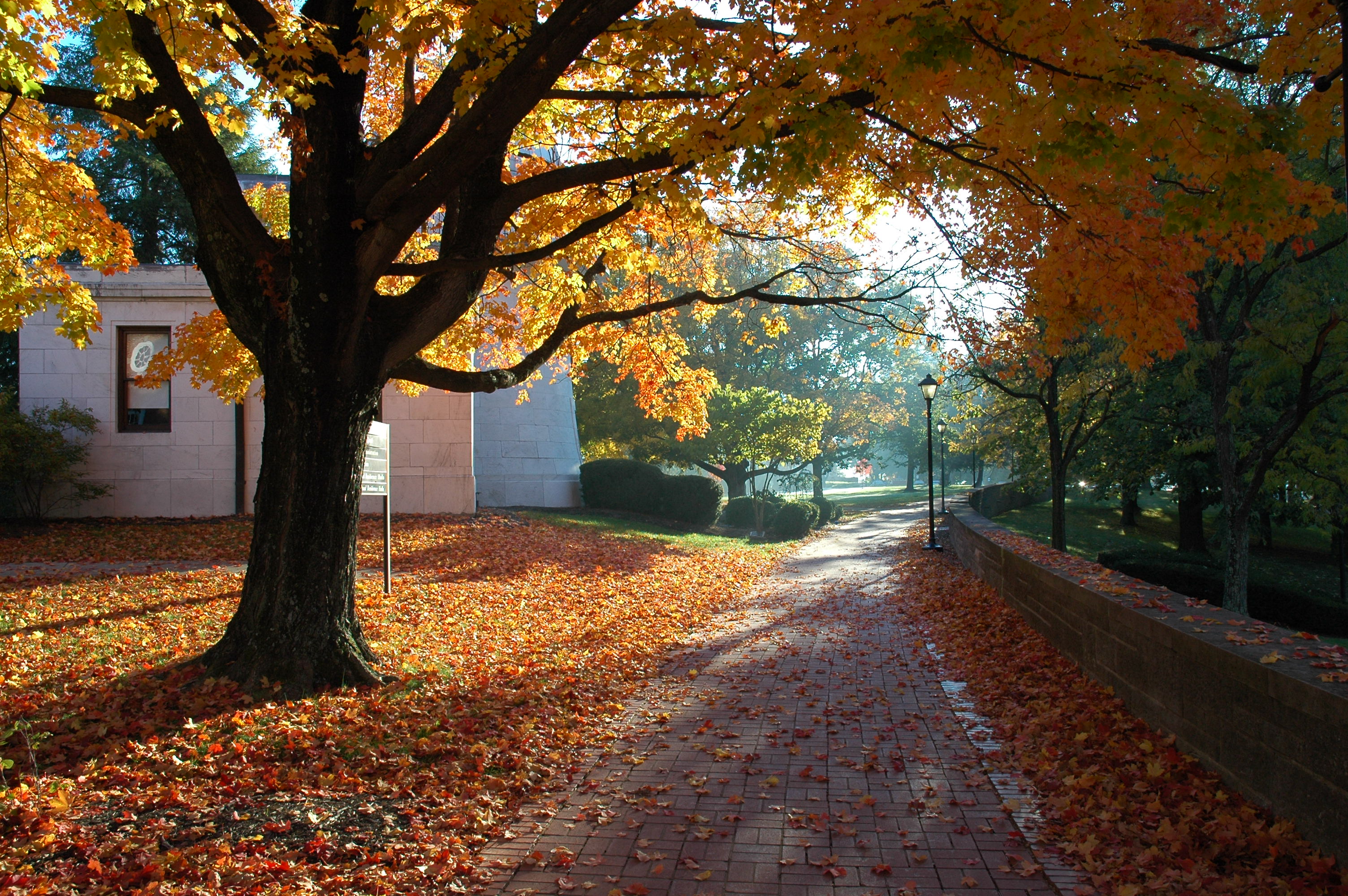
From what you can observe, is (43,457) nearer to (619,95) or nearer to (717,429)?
(619,95)

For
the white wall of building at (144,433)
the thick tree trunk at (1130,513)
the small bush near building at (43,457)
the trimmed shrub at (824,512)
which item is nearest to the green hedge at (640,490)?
the trimmed shrub at (824,512)

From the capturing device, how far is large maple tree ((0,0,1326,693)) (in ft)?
15.9

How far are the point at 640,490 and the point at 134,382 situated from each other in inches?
479

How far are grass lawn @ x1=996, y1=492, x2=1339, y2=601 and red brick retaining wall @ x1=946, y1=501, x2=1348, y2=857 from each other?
42.9ft

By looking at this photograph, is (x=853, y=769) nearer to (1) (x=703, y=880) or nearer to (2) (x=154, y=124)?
(1) (x=703, y=880)

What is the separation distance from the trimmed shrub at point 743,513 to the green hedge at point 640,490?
458 cm

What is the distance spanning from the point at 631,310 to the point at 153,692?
5.53 metres

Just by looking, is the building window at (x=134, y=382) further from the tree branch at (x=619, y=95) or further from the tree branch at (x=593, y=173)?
the tree branch at (x=593, y=173)

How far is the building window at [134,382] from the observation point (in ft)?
57.8

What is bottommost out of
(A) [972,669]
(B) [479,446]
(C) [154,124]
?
(A) [972,669]

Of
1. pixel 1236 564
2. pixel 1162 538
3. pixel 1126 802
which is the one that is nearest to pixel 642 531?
pixel 1236 564

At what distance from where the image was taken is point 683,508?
79.8 feet

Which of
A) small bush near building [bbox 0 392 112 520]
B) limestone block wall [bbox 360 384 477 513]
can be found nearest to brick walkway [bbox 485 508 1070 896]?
limestone block wall [bbox 360 384 477 513]

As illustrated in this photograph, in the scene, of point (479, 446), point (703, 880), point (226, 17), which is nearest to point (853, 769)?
point (703, 880)
